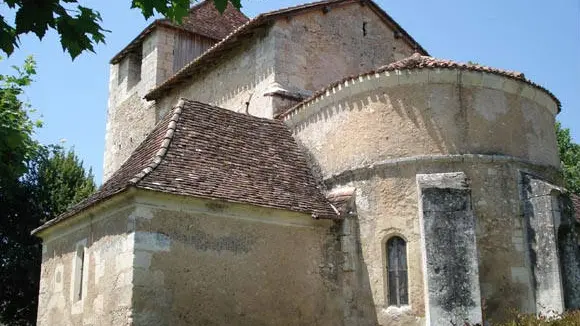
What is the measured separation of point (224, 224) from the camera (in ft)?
33.4

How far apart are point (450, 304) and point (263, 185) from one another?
144 inches

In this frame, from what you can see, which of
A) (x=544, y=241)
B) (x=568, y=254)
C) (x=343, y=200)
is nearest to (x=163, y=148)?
(x=343, y=200)

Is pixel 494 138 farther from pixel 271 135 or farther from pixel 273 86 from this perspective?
pixel 273 86

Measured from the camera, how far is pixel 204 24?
19922 mm

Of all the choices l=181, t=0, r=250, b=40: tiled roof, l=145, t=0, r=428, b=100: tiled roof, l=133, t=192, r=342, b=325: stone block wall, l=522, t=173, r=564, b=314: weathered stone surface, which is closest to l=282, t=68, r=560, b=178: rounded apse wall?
l=522, t=173, r=564, b=314: weathered stone surface

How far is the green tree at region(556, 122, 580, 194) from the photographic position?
26.5m

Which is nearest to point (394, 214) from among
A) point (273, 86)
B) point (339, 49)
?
point (273, 86)

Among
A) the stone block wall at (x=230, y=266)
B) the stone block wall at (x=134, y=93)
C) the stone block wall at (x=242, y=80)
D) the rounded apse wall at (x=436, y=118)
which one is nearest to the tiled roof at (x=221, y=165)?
the stone block wall at (x=230, y=266)

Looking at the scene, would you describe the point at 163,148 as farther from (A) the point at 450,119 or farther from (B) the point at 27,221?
→ (B) the point at 27,221

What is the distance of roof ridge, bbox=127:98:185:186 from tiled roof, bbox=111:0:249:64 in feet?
27.0

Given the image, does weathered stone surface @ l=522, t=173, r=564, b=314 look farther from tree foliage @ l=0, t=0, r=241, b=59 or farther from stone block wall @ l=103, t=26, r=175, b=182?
stone block wall @ l=103, t=26, r=175, b=182

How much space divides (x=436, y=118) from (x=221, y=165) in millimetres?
3787

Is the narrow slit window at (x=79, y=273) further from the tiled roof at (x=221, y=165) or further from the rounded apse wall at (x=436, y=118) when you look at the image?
the rounded apse wall at (x=436, y=118)

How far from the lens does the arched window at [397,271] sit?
34.1ft
